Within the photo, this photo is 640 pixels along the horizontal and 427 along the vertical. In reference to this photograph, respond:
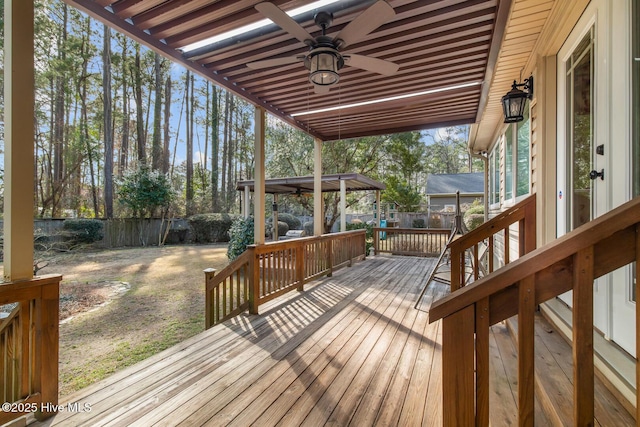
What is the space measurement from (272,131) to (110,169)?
8.19 metres

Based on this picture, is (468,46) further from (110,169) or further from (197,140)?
(197,140)

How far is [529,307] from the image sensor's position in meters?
0.90

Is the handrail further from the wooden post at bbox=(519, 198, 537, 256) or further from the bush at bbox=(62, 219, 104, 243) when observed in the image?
the bush at bbox=(62, 219, 104, 243)

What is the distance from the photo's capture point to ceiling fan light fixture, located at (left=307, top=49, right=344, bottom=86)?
250 cm

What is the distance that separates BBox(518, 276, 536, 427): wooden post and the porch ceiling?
2.42 m

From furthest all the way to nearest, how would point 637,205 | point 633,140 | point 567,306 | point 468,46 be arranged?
point 468,46 < point 567,306 < point 633,140 < point 637,205

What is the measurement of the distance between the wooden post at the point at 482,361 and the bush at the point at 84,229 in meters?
13.3

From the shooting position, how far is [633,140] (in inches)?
57.7

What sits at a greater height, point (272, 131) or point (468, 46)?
point (272, 131)

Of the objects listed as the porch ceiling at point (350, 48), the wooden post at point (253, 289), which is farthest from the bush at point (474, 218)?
the wooden post at point (253, 289)

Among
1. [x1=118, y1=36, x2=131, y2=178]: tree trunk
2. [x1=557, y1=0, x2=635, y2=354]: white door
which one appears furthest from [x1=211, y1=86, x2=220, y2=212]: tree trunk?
[x1=557, y1=0, x2=635, y2=354]: white door

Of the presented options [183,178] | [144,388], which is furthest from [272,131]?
[144,388]

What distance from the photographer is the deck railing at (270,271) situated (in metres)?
3.75

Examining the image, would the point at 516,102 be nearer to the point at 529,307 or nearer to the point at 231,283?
Answer: the point at 529,307
